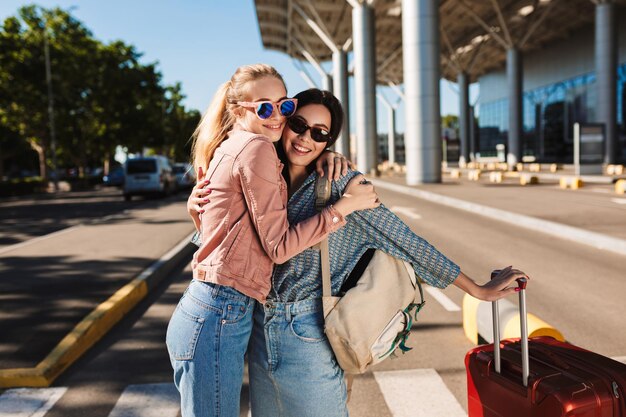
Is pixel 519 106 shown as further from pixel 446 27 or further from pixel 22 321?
pixel 22 321

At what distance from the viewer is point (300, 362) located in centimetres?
203

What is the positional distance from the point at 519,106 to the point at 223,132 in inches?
2062

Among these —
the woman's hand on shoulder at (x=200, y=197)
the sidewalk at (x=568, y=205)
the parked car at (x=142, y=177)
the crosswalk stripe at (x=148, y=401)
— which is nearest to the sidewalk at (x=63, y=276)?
the crosswalk stripe at (x=148, y=401)

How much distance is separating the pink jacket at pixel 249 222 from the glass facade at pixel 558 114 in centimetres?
5151

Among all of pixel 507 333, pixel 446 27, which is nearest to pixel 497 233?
pixel 507 333

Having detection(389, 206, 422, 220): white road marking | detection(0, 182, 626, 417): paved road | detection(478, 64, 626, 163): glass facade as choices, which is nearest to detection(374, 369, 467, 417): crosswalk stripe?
detection(0, 182, 626, 417): paved road

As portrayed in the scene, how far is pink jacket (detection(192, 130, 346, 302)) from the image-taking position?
1952 millimetres

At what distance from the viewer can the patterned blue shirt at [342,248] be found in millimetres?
2059

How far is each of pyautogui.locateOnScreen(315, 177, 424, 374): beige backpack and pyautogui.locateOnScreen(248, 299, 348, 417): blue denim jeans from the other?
0.18 ft

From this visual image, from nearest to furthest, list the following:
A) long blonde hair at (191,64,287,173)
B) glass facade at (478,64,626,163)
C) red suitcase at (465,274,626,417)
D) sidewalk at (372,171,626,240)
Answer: red suitcase at (465,274,626,417) → long blonde hair at (191,64,287,173) → sidewalk at (372,171,626,240) → glass facade at (478,64,626,163)

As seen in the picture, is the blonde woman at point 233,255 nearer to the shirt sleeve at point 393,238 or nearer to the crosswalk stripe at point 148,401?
the shirt sleeve at point 393,238

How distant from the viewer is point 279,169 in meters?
2.08

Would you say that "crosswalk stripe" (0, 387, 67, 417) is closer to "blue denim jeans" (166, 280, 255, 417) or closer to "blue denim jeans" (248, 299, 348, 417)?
"blue denim jeans" (166, 280, 255, 417)

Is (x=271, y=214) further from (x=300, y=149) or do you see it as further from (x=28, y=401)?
(x=28, y=401)
